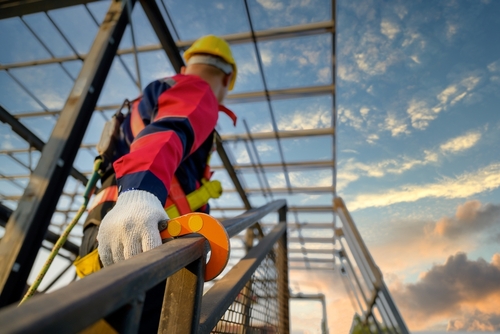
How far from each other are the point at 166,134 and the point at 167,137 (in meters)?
0.02

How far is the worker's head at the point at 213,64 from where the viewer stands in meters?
1.89

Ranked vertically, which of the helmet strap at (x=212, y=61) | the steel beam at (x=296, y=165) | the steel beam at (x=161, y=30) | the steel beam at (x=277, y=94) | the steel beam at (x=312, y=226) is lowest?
the helmet strap at (x=212, y=61)

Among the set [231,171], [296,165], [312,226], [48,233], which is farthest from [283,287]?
[312,226]

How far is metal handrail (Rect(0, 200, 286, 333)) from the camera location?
0.29 metres

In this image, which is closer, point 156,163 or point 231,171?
point 156,163

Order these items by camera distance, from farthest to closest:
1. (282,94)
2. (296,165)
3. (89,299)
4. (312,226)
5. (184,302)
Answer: (312,226), (296,165), (282,94), (184,302), (89,299)

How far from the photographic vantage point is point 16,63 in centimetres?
438

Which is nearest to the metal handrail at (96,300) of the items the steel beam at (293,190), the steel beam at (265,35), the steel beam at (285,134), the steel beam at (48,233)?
the steel beam at (48,233)

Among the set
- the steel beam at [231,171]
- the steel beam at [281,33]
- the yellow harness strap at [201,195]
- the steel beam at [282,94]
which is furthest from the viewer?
the steel beam at [231,171]

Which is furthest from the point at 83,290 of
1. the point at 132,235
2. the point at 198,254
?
the point at 132,235

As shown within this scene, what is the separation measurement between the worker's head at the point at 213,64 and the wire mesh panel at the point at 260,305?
1.14 metres

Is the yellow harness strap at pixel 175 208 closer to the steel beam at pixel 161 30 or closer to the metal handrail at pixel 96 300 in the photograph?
the metal handrail at pixel 96 300

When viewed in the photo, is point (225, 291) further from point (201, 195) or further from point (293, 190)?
point (293, 190)

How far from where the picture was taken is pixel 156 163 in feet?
3.22
